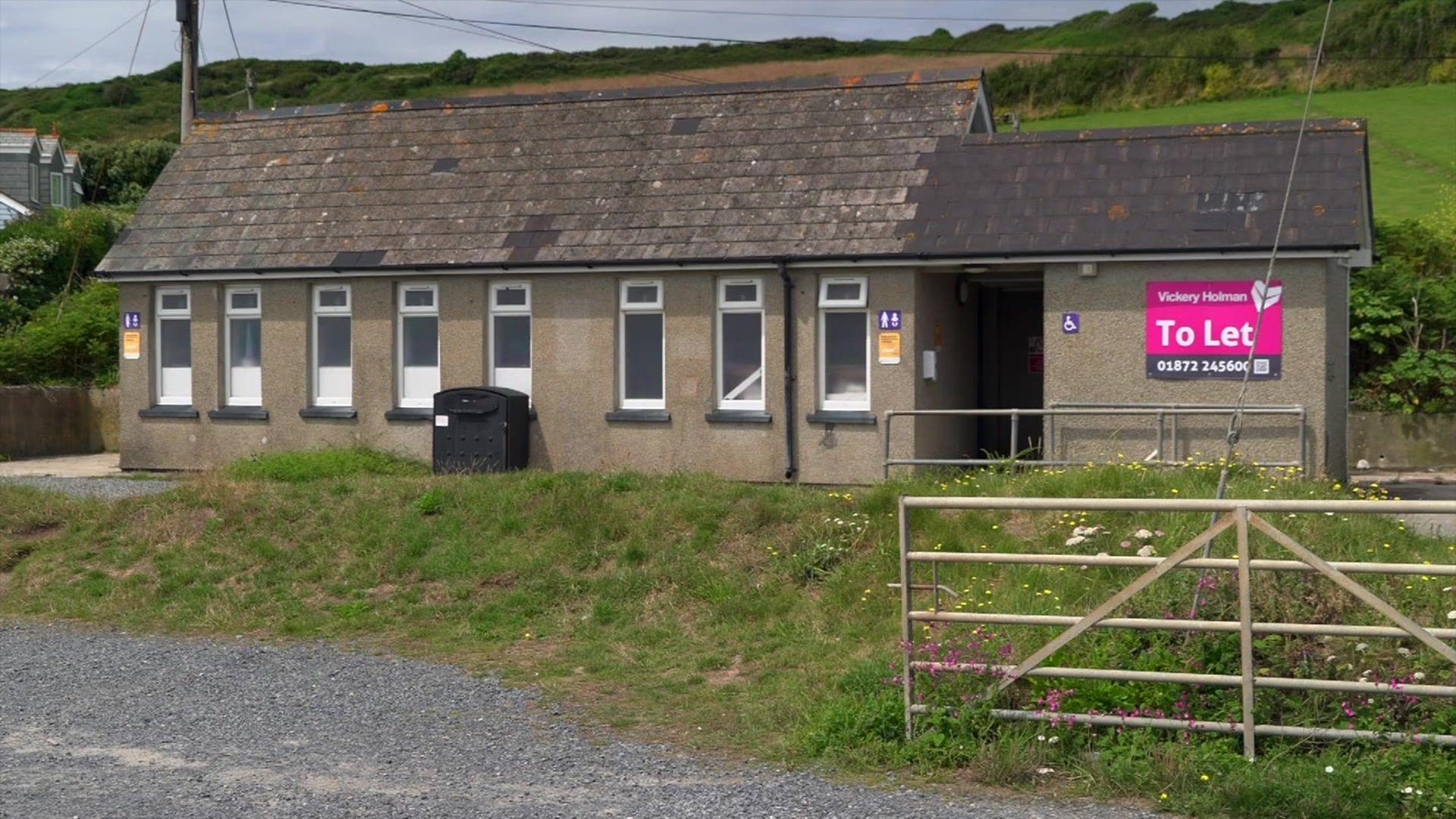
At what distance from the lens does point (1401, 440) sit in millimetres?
23031

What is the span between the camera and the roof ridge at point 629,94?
2116 centimetres

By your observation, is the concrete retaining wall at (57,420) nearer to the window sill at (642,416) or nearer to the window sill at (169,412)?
the window sill at (169,412)

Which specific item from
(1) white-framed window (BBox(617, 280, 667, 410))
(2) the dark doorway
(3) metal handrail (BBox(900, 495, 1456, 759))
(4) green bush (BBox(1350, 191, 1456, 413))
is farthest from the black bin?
(4) green bush (BBox(1350, 191, 1456, 413))

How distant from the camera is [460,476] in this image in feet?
55.3

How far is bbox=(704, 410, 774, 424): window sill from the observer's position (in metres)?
19.6

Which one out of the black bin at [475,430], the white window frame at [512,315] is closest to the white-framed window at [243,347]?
the white window frame at [512,315]

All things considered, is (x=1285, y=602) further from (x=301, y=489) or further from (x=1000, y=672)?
(x=301, y=489)

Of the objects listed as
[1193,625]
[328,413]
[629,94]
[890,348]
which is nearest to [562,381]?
[328,413]

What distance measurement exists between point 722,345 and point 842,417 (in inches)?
71.5

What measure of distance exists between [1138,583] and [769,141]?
45.3 feet

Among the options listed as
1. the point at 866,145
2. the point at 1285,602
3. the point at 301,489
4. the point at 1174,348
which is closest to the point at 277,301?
the point at 301,489

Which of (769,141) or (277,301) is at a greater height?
(769,141)

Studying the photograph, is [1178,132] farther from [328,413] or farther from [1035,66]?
[1035,66]

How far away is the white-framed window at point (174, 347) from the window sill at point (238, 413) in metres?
0.62
